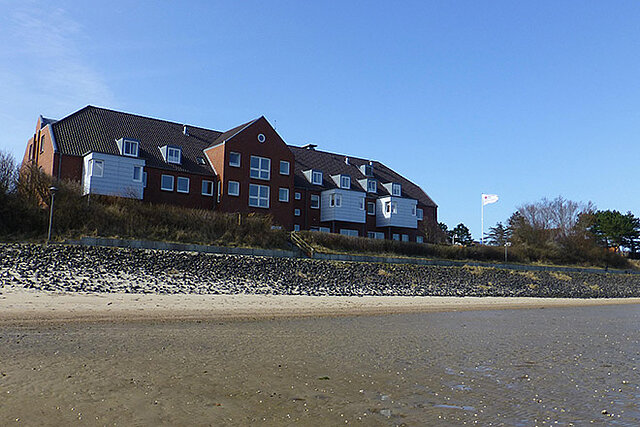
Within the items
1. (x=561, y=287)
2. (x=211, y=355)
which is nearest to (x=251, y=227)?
(x=561, y=287)

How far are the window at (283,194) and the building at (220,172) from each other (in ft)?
0.30

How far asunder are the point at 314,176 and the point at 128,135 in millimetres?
17749

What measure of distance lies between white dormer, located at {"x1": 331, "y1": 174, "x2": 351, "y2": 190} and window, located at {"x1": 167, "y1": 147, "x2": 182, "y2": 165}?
16.2 m

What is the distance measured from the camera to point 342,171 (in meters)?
58.7

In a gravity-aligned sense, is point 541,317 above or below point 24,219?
below

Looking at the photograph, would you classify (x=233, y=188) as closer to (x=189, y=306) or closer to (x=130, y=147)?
(x=130, y=147)

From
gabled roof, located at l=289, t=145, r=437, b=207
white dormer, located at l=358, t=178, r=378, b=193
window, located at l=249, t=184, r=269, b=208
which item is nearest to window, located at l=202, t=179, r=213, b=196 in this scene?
window, located at l=249, t=184, r=269, b=208

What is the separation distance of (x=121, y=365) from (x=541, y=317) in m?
17.6

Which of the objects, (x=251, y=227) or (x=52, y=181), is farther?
(x=251, y=227)

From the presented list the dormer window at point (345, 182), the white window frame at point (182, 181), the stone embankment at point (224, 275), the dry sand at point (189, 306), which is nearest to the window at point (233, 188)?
the white window frame at point (182, 181)

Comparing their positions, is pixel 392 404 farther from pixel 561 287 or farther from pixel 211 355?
pixel 561 287

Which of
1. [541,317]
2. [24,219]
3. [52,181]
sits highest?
[52,181]

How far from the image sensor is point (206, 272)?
26578 millimetres

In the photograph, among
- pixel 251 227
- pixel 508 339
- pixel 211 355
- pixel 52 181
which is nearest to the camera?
pixel 211 355
